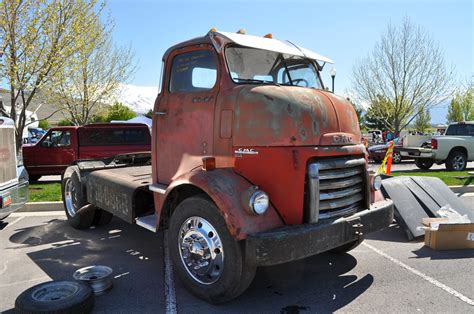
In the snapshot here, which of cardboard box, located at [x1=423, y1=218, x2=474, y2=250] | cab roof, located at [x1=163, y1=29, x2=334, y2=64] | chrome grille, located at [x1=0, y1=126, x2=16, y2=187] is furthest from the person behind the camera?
chrome grille, located at [x1=0, y1=126, x2=16, y2=187]

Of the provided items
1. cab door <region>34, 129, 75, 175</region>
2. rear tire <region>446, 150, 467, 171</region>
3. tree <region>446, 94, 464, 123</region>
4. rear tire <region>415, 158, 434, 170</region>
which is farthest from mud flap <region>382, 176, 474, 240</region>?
tree <region>446, 94, 464, 123</region>

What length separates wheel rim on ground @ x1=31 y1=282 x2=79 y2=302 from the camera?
3.58 metres

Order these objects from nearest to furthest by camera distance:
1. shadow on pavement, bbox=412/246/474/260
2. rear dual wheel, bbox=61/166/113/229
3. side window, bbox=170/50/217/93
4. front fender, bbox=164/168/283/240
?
front fender, bbox=164/168/283/240 < side window, bbox=170/50/217/93 < shadow on pavement, bbox=412/246/474/260 < rear dual wheel, bbox=61/166/113/229

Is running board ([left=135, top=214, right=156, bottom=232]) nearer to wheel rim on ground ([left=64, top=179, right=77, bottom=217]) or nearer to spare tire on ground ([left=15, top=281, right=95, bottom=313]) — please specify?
spare tire on ground ([left=15, top=281, right=95, bottom=313])

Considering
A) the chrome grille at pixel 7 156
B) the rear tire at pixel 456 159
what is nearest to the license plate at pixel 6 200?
the chrome grille at pixel 7 156

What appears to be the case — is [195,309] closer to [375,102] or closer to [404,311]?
[404,311]

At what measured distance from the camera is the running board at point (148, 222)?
455 centimetres

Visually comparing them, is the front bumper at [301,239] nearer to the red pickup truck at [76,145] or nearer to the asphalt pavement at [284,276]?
the asphalt pavement at [284,276]

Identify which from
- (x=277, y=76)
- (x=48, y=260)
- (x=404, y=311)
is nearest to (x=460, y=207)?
(x=404, y=311)

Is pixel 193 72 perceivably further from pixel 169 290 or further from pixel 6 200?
pixel 6 200

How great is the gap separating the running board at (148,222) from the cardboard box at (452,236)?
377 cm

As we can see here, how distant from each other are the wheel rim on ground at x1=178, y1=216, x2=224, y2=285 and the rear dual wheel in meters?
2.97

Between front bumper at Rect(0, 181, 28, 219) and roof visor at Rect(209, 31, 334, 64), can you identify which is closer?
roof visor at Rect(209, 31, 334, 64)

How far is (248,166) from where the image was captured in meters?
3.96
